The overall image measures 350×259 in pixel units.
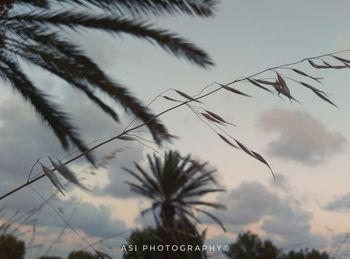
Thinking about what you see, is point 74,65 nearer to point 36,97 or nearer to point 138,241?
point 36,97

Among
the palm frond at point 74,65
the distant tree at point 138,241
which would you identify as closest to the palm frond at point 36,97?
the palm frond at point 74,65

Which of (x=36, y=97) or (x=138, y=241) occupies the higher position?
(x=36, y=97)

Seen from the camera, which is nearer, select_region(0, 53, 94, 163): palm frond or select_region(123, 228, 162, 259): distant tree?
select_region(123, 228, 162, 259): distant tree

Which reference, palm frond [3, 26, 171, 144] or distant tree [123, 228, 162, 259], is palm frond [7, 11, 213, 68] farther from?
distant tree [123, 228, 162, 259]

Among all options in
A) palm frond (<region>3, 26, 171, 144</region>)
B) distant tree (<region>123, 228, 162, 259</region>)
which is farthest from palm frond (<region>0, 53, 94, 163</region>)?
distant tree (<region>123, 228, 162, 259</region>)

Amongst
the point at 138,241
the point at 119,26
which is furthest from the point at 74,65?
the point at 138,241

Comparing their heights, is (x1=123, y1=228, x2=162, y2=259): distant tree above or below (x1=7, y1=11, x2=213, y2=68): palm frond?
below

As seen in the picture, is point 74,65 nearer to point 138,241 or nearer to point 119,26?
point 119,26

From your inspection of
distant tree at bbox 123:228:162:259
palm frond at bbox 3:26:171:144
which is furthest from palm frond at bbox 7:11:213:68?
distant tree at bbox 123:228:162:259

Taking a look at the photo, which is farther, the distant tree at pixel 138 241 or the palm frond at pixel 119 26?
the palm frond at pixel 119 26

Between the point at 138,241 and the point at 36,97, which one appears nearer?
the point at 138,241

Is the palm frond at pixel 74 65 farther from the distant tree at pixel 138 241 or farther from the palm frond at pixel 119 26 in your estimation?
the distant tree at pixel 138 241

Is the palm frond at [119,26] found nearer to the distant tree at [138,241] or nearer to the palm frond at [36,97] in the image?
the palm frond at [36,97]

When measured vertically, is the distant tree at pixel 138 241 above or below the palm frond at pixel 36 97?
below
